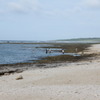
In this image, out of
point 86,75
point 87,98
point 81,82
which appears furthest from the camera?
point 86,75

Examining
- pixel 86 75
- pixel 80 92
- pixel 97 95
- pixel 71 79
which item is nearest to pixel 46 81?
pixel 71 79

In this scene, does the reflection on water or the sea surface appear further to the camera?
the reflection on water

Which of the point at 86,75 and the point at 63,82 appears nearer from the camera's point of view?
the point at 63,82

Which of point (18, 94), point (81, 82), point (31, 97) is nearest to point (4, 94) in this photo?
point (18, 94)

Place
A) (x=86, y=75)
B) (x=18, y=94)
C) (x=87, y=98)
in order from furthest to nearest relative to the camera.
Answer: (x=86, y=75) → (x=18, y=94) → (x=87, y=98)

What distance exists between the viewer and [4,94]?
10.6 m

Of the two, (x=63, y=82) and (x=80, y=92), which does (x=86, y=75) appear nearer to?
(x=63, y=82)

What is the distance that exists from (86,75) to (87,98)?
6804mm

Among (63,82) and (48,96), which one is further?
(63,82)

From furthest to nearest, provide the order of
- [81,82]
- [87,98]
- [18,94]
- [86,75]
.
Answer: [86,75] → [81,82] → [18,94] → [87,98]

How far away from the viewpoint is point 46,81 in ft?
49.2

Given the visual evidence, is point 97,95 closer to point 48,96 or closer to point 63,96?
point 63,96

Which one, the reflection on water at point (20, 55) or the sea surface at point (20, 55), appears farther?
the reflection on water at point (20, 55)

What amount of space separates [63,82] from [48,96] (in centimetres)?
455
